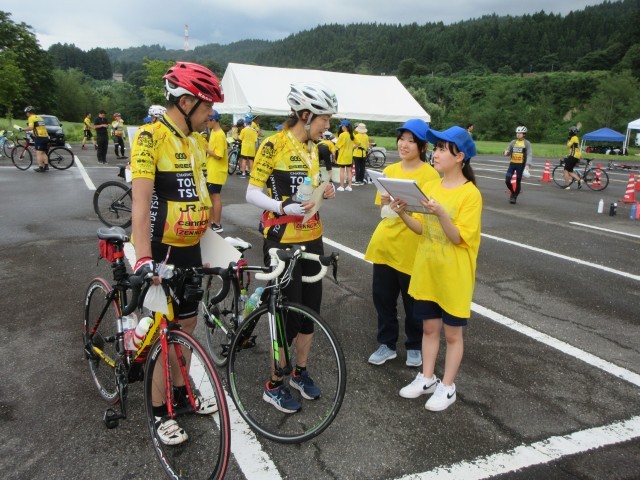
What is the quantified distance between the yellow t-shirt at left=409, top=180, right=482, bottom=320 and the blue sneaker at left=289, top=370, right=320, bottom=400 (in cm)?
99

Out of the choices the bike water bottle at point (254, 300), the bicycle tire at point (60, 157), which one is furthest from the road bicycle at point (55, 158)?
the bike water bottle at point (254, 300)

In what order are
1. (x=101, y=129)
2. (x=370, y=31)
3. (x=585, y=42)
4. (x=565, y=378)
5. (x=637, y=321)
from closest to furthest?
(x=565, y=378)
(x=637, y=321)
(x=101, y=129)
(x=585, y=42)
(x=370, y=31)

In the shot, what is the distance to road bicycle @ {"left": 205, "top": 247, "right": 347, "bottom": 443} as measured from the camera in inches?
109

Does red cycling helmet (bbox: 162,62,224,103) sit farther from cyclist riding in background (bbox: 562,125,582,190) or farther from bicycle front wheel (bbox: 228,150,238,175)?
cyclist riding in background (bbox: 562,125,582,190)

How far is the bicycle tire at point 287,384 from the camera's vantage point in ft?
9.10

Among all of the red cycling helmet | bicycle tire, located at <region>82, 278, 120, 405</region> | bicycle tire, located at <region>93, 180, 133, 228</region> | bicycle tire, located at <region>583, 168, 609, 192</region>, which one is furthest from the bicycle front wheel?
the red cycling helmet

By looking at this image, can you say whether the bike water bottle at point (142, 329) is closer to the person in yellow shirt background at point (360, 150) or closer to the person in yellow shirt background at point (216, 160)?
the person in yellow shirt background at point (216, 160)

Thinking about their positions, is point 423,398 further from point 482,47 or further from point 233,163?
point 482,47

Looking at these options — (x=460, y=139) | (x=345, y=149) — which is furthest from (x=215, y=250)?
(x=345, y=149)

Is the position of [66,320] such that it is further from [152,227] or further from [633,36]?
[633,36]

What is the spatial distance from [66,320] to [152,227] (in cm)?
269

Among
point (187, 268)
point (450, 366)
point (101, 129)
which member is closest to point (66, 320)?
point (187, 268)

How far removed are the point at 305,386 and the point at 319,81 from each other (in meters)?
23.6

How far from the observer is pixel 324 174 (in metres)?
3.19
